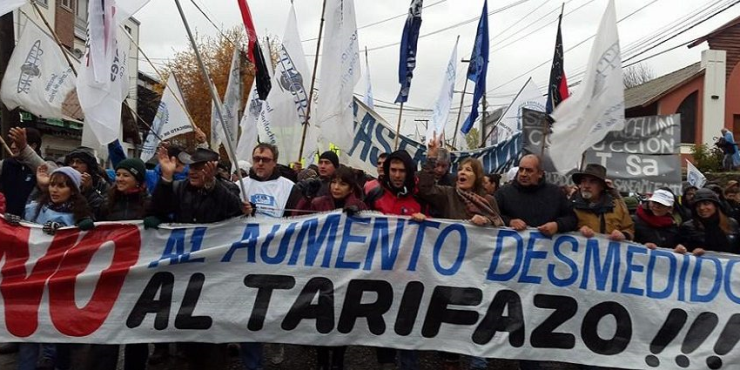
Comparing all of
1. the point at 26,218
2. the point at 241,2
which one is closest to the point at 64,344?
the point at 26,218

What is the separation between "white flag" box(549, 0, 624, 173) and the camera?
5191mm

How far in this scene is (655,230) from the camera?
191 inches

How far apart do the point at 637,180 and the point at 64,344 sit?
4.62 m

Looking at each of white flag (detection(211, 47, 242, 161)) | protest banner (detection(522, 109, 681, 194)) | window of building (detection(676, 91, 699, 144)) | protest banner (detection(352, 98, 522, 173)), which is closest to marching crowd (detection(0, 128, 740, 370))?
protest banner (detection(522, 109, 681, 194))

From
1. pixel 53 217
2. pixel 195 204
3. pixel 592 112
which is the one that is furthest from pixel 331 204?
pixel 592 112

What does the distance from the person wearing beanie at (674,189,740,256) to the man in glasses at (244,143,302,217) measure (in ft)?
9.78

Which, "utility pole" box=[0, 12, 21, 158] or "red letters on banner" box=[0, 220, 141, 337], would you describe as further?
"utility pole" box=[0, 12, 21, 158]

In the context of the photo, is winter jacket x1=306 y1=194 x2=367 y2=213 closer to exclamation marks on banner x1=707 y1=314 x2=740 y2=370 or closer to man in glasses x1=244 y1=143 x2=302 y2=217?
man in glasses x1=244 y1=143 x2=302 y2=217

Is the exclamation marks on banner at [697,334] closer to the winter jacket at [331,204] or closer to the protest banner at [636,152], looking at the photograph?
the protest banner at [636,152]

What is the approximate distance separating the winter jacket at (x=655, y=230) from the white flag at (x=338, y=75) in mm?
3168

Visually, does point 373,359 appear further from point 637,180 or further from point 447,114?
point 447,114

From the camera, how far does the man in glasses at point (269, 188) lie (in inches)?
197

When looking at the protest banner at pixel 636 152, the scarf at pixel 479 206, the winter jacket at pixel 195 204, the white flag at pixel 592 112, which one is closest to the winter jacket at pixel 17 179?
the winter jacket at pixel 195 204

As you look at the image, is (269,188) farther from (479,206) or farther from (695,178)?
(695,178)
